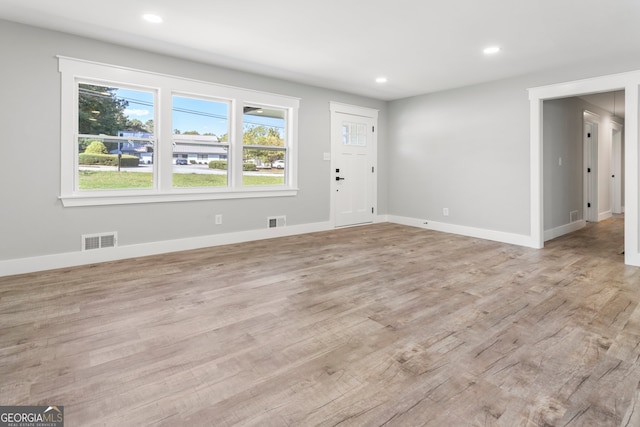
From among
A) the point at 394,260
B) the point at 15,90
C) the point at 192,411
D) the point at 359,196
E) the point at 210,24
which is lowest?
the point at 192,411

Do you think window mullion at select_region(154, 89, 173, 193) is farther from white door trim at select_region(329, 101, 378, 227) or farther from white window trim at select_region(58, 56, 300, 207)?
white door trim at select_region(329, 101, 378, 227)

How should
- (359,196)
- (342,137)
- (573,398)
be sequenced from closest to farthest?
(573,398), (342,137), (359,196)

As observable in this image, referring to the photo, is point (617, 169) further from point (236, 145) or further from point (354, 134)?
point (236, 145)

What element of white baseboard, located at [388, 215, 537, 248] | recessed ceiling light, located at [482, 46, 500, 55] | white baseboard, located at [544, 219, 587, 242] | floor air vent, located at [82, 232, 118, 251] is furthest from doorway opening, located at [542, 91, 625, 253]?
floor air vent, located at [82, 232, 118, 251]

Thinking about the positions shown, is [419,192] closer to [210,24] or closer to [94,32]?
[210,24]

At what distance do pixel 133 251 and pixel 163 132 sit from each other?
1.58 m

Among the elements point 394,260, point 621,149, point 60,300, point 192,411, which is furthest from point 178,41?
point 621,149

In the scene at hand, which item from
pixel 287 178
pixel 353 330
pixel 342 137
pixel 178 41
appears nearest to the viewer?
pixel 353 330

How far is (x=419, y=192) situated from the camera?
22.4ft

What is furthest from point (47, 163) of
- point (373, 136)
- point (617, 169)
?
point (617, 169)

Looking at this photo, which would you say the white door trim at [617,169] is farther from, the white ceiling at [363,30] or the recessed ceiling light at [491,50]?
the recessed ceiling light at [491,50]

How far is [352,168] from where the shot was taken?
682cm

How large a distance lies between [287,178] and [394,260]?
2492 mm

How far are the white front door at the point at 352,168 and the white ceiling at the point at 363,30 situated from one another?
5.37 feet
